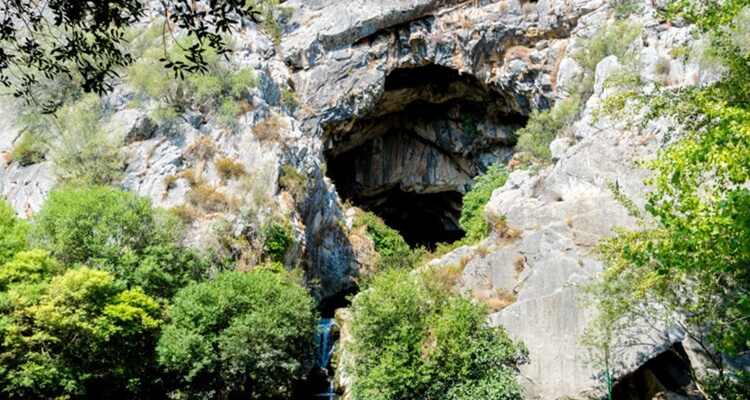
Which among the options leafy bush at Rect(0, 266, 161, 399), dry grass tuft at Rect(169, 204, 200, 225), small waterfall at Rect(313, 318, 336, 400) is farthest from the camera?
dry grass tuft at Rect(169, 204, 200, 225)

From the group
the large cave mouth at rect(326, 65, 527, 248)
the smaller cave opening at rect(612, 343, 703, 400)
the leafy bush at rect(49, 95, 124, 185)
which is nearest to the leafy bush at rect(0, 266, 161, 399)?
the leafy bush at rect(49, 95, 124, 185)

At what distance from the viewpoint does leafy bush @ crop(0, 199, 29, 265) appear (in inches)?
692

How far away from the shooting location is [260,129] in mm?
25984

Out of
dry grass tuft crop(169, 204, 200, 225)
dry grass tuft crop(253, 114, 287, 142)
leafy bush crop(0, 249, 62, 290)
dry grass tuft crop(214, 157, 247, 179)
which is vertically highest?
dry grass tuft crop(253, 114, 287, 142)

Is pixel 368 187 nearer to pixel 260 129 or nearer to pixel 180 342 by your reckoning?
pixel 260 129

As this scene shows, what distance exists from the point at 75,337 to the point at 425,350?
9366 mm

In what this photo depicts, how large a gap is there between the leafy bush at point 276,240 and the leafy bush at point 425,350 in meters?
6.67

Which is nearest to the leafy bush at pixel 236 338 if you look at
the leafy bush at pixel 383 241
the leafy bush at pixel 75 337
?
the leafy bush at pixel 75 337

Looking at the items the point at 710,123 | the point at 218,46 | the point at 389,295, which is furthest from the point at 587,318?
the point at 218,46

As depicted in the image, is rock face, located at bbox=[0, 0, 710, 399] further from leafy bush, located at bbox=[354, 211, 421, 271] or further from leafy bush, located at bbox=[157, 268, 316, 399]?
leafy bush, located at bbox=[157, 268, 316, 399]

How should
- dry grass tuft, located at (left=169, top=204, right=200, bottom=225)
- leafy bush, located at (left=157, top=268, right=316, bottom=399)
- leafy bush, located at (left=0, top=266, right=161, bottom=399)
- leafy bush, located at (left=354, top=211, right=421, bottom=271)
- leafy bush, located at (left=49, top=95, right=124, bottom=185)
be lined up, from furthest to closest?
leafy bush, located at (left=354, top=211, right=421, bottom=271) < leafy bush, located at (left=49, top=95, right=124, bottom=185) < dry grass tuft, located at (left=169, top=204, right=200, bottom=225) < leafy bush, located at (left=157, top=268, right=316, bottom=399) < leafy bush, located at (left=0, top=266, right=161, bottom=399)

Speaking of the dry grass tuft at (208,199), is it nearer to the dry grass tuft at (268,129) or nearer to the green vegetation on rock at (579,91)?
the dry grass tuft at (268,129)

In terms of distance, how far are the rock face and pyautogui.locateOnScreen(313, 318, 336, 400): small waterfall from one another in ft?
9.66

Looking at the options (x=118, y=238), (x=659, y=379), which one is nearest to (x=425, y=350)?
(x=659, y=379)
